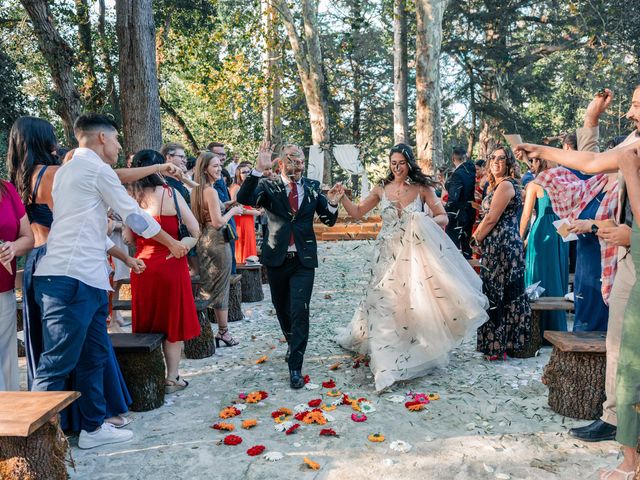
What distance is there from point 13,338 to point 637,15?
63.2 feet

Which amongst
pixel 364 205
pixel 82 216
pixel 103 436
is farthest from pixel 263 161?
pixel 103 436

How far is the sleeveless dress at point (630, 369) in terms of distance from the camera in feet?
9.68

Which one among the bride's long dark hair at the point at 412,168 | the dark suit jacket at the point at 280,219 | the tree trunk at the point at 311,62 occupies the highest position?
the tree trunk at the point at 311,62

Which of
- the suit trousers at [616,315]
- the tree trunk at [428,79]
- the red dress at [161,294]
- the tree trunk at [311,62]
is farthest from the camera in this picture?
the tree trunk at [311,62]

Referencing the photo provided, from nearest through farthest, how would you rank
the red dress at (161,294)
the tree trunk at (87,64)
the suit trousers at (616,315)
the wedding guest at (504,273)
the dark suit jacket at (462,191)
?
the suit trousers at (616,315) < the red dress at (161,294) < the wedding guest at (504,273) < the dark suit jacket at (462,191) < the tree trunk at (87,64)

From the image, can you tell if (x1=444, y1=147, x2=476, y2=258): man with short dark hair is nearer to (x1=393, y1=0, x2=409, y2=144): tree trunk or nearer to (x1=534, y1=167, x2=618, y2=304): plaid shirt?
(x1=534, y1=167, x2=618, y2=304): plaid shirt

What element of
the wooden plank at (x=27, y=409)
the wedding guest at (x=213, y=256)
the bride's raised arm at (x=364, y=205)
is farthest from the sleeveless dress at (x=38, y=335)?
the bride's raised arm at (x=364, y=205)

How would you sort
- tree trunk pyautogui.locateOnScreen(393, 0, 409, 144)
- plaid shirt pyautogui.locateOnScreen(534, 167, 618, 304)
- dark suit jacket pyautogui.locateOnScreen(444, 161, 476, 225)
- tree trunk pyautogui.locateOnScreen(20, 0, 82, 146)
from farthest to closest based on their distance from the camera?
tree trunk pyautogui.locateOnScreen(393, 0, 409, 144), tree trunk pyautogui.locateOnScreen(20, 0, 82, 146), dark suit jacket pyautogui.locateOnScreen(444, 161, 476, 225), plaid shirt pyautogui.locateOnScreen(534, 167, 618, 304)

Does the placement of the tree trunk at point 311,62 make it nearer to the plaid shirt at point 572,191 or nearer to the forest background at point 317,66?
the forest background at point 317,66

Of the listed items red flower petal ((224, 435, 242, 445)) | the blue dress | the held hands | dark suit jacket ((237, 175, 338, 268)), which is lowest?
red flower petal ((224, 435, 242, 445))

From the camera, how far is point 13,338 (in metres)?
3.88

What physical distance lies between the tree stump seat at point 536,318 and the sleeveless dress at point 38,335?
398 cm

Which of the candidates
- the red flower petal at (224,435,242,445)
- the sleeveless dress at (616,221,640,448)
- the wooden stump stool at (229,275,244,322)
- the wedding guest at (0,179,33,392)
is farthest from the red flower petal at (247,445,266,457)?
the wooden stump stool at (229,275,244,322)

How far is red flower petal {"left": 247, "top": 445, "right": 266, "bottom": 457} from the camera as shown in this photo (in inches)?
142
